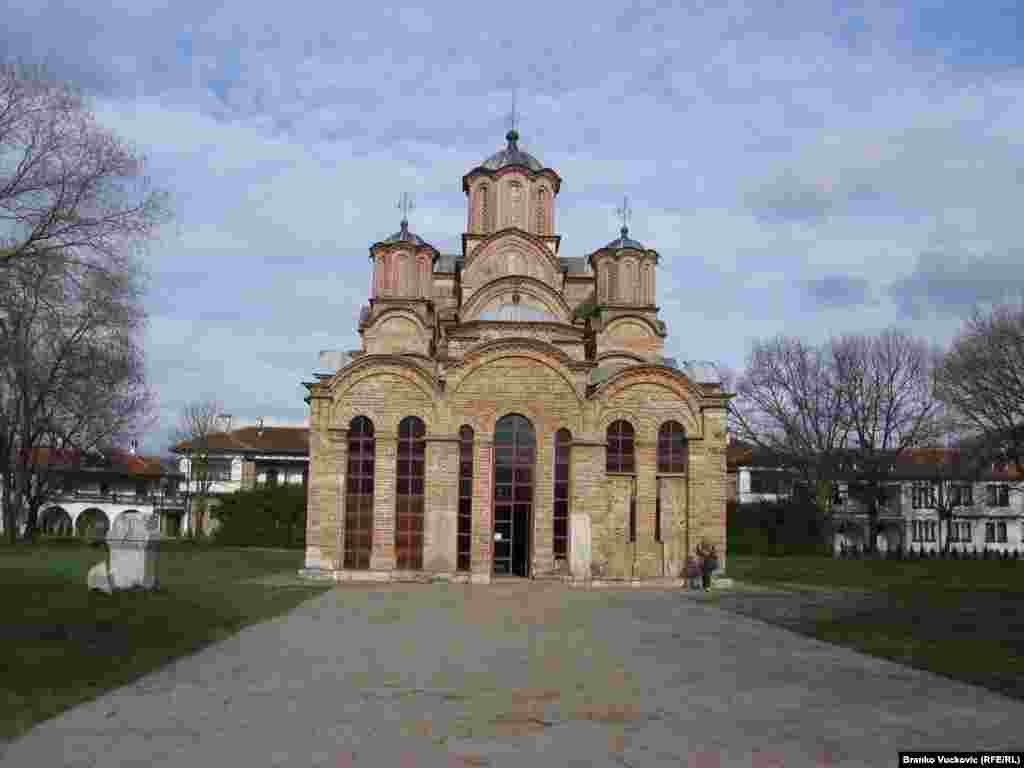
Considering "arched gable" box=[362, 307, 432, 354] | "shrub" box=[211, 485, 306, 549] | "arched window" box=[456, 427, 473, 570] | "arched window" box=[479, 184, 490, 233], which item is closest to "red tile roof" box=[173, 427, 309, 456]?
"shrub" box=[211, 485, 306, 549]

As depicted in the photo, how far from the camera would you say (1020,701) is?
8.99m

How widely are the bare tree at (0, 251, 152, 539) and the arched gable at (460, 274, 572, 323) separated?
33.4 feet

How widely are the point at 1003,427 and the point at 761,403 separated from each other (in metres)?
13.7

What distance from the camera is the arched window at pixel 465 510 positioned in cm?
2680

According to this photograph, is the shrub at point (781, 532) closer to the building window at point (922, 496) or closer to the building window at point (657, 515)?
the building window at point (922, 496)

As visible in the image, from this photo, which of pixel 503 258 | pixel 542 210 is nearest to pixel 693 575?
pixel 503 258

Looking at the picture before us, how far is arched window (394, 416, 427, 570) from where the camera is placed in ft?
87.9

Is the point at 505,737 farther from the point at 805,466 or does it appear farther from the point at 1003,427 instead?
the point at 805,466

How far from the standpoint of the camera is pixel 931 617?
1733cm

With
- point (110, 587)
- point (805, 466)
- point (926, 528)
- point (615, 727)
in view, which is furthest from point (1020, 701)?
point (926, 528)

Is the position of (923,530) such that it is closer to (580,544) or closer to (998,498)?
(998,498)

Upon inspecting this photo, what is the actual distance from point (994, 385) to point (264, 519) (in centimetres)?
3189

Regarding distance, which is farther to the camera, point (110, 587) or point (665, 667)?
point (110, 587)

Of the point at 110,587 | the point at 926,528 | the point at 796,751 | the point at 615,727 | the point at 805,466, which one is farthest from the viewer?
the point at 926,528
